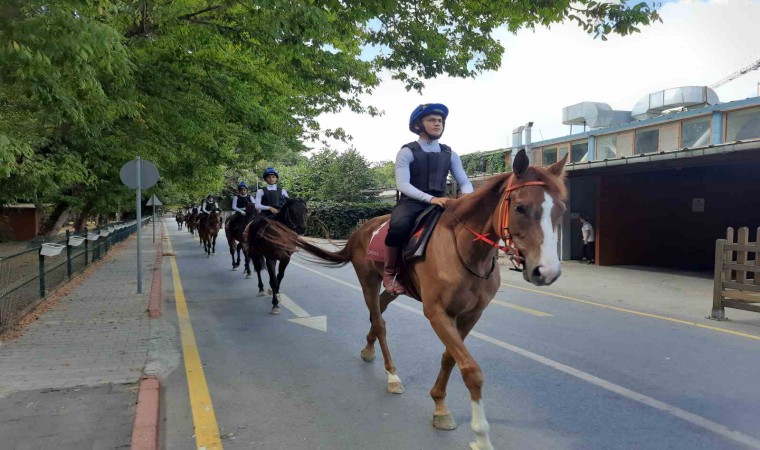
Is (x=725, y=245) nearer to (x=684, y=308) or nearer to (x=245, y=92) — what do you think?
(x=684, y=308)

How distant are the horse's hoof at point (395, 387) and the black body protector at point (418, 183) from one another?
1.41m

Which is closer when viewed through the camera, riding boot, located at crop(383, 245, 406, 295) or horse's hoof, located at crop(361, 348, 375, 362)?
riding boot, located at crop(383, 245, 406, 295)

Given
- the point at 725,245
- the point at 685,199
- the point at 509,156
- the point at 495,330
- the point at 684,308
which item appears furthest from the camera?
the point at 509,156

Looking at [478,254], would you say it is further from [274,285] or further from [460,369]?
A: [274,285]

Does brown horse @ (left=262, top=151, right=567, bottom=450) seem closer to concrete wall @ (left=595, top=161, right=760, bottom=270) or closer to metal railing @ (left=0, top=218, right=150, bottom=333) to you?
metal railing @ (left=0, top=218, right=150, bottom=333)

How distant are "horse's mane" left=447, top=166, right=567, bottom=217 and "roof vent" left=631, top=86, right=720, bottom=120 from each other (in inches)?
937

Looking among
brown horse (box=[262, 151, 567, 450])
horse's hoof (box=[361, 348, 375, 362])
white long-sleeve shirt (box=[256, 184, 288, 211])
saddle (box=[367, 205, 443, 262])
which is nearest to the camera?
brown horse (box=[262, 151, 567, 450])

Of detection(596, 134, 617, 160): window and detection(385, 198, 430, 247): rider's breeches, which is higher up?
detection(596, 134, 617, 160): window

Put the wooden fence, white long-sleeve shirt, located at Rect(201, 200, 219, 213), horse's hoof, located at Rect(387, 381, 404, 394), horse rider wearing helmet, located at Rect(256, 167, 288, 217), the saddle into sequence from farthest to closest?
white long-sleeve shirt, located at Rect(201, 200, 219, 213) → horse rider wearing helmet, located at Rect(256, 167, 288, 217) → the wooden fence → horse's hoof, located at Rect(387, 381, 404, 394) → the saddle

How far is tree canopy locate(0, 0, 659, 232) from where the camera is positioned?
5238mm

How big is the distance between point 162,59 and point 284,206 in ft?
12.0

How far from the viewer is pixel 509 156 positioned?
25.9m

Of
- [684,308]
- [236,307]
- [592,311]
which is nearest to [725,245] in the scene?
[684,308]

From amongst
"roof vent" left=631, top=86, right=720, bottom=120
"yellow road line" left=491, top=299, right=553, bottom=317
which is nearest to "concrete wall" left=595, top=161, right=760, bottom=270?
"roof vent" left=631, top=86, right=720, bottom=120
